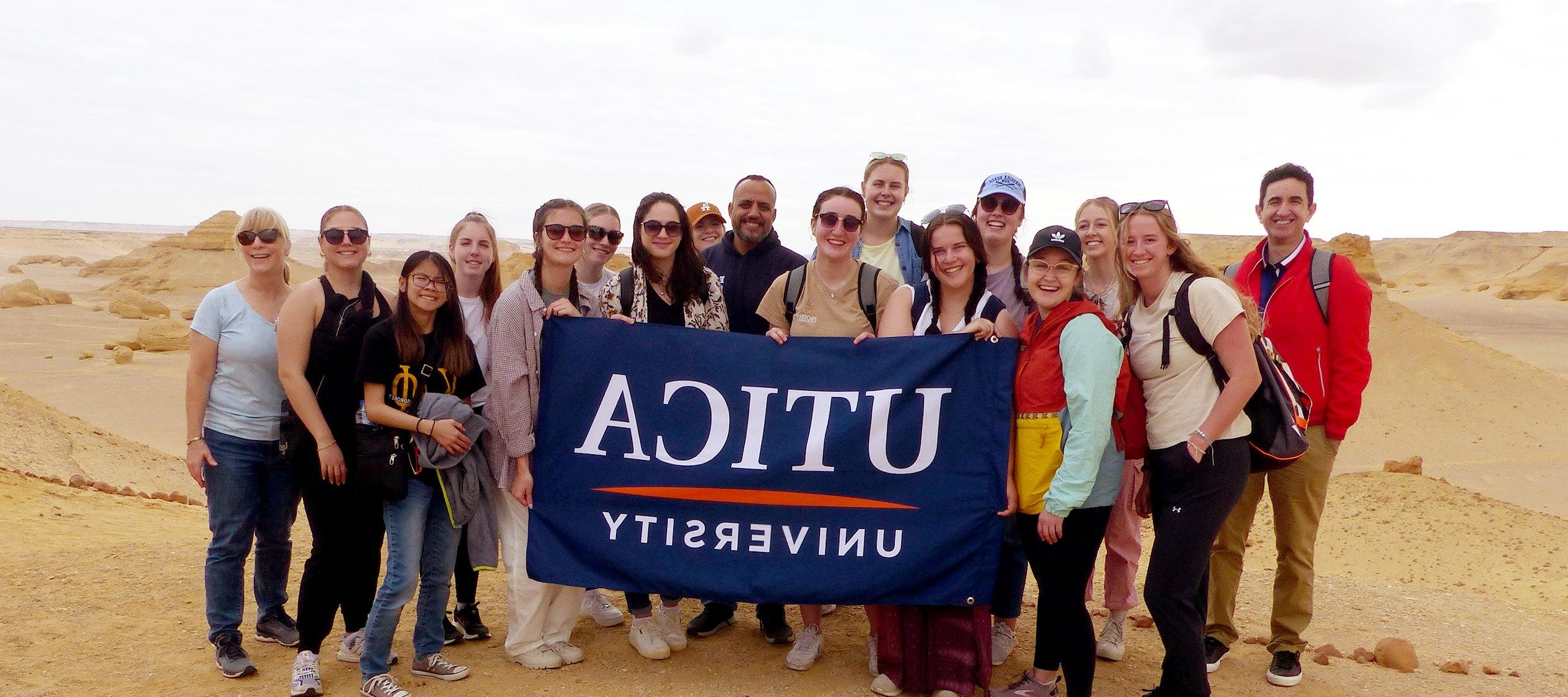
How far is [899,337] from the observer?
187 inches

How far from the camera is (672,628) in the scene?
5.41 m

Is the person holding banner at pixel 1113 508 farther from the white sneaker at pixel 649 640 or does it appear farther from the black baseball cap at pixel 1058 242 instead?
the white sneaker at pixel 649 640

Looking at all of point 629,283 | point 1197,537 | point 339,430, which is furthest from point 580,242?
point 1197,537

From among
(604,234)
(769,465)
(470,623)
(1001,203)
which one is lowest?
(470,623)

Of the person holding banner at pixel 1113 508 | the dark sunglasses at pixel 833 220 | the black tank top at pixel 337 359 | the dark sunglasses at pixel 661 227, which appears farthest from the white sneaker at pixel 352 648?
the person holding banner at pixel 1113 508

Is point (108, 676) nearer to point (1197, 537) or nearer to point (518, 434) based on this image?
point (518, 434)

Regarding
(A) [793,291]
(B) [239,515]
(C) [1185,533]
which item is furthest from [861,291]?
(B) [239,515]

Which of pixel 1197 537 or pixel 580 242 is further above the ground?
pixel 580 242

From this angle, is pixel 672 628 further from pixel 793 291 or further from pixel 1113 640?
pixel 1113 640

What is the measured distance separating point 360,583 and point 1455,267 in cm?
9912

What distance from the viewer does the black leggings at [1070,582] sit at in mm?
4312

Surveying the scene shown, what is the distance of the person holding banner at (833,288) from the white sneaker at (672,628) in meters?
0.79

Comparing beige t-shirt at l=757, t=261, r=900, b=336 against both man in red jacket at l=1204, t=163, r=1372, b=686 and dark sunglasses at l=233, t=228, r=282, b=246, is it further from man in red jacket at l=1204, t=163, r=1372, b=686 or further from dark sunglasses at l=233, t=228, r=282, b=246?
dark sunglasses at l=233, t=228, r=282, b=246

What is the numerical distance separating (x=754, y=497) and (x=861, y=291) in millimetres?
1079
